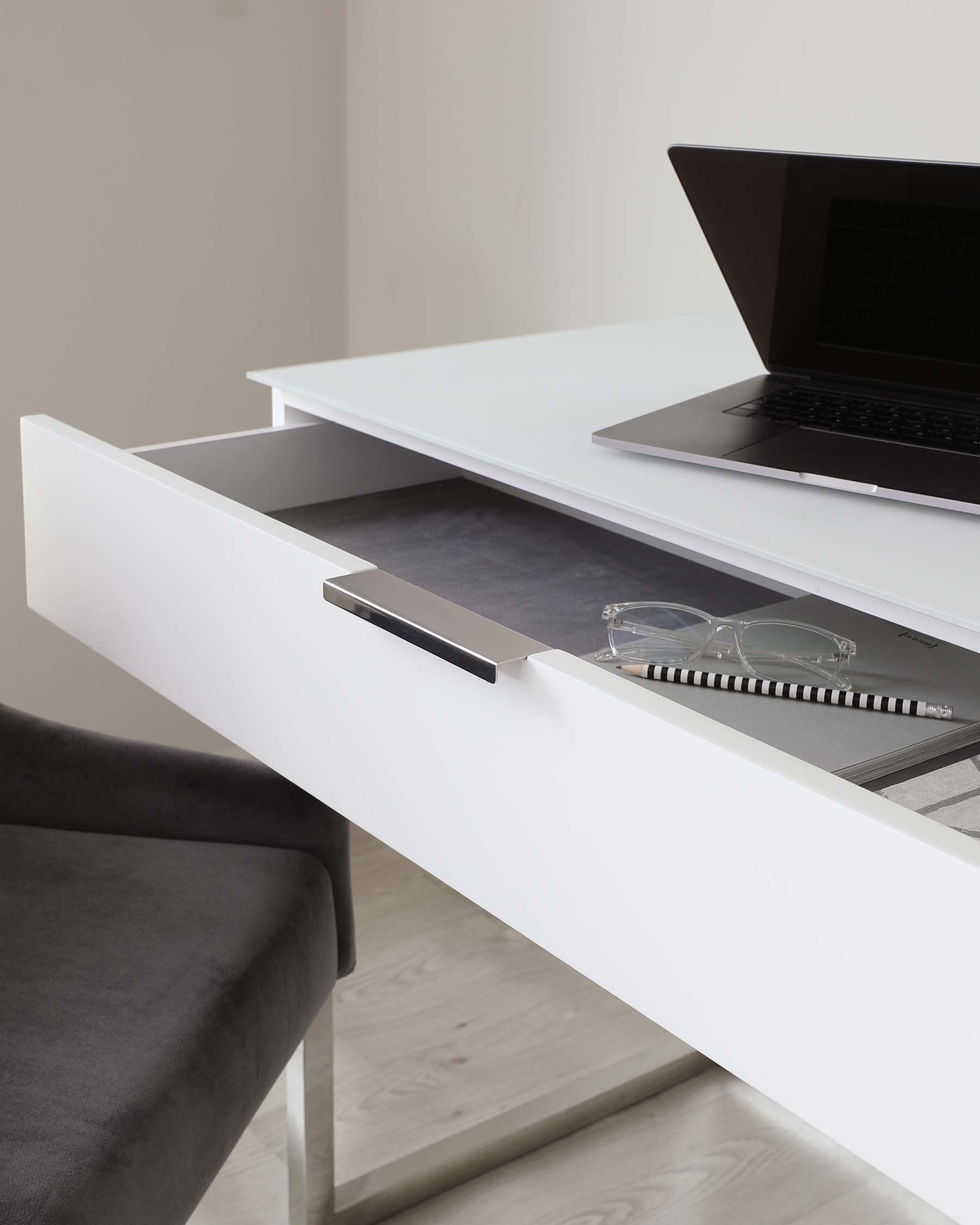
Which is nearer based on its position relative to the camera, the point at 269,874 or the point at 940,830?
the point at 940,830

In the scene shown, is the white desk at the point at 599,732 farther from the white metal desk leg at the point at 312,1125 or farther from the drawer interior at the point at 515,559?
the white metal desk leg at the point at 312,1125

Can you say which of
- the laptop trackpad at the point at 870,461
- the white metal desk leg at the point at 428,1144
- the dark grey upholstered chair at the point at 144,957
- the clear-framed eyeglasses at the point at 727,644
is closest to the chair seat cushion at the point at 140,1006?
the dark grey upholstered chair at the point at 144,957

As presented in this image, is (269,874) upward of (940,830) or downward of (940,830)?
downward

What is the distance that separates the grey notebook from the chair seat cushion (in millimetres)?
388

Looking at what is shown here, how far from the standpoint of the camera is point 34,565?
3.28 feet

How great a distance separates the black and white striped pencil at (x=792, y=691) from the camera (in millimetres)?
669

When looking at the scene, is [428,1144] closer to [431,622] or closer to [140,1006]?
[140,1006]

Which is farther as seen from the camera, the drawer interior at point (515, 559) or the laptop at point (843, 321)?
the drawer interior at point (515, 559)

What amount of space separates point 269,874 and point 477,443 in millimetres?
428

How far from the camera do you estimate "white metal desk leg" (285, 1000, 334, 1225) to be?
3.63ft

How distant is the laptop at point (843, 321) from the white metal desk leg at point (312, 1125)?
23.4 inches

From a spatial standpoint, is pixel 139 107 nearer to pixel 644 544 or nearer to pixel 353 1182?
pixel 644 544

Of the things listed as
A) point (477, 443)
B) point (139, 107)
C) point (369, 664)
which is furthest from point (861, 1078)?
point (139, 107)

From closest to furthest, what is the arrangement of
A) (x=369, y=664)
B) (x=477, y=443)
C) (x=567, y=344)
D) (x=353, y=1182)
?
(x=369, y=664) < (x=477, y=443) < (x=567, y=344) < (x=353, y=1182)
